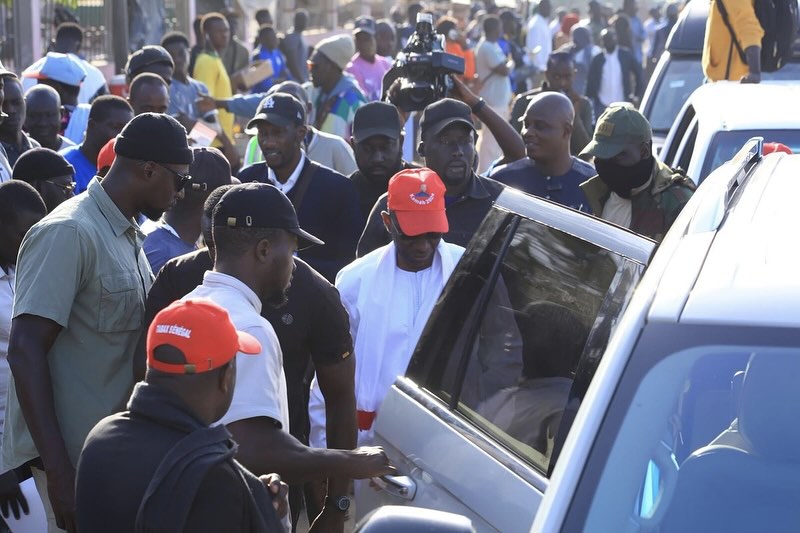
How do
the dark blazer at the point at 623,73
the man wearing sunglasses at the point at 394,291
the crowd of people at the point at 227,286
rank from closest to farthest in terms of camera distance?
the crowd of people at the point at 227,286
the man wearing sunglasses at the point at 394,291
the dark blazer at the point at 623,73

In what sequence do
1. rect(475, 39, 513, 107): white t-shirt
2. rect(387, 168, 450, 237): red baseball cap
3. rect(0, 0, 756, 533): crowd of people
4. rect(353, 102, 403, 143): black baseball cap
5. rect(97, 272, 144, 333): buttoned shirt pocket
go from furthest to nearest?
1. rect(475, 39, 513, 107): white t-shirt
2. rect(353, 102, 403, 143): black baseball cap
3. rect(387, 168, 450, 237): red baseball cap
4. rect(97, 272, 144, 333): buttoned shirt pocket
5. rect(0, 0, 756, 533): crowd of people

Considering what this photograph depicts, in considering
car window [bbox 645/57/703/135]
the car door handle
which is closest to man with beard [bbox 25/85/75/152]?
car window [bbox 645/57/703/135]

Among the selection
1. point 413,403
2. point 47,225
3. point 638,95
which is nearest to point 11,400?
point 47,225

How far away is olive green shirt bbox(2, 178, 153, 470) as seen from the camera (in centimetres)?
390

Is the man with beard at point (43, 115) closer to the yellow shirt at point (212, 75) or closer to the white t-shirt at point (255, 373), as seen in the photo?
the white t-shirt at point (255, 373)

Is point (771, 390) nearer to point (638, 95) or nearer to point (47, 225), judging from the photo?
point (47, 225)

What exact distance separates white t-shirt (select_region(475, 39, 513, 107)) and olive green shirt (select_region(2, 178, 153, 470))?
439 inches

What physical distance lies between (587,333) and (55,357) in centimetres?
180

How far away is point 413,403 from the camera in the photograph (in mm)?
3510

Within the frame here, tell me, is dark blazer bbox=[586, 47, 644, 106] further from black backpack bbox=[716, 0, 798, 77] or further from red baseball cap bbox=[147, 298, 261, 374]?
red baseball cap bbox=[147, 298, 261, 374]

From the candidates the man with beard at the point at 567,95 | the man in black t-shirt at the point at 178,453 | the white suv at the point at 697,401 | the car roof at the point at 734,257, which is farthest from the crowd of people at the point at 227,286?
the man with beard at the point at 567,95

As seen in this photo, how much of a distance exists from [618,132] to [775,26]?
10.6 ft

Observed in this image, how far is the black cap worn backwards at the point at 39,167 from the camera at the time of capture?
5469 millimetres

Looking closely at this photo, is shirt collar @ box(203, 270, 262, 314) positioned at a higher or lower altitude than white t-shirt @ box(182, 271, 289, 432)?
higher
